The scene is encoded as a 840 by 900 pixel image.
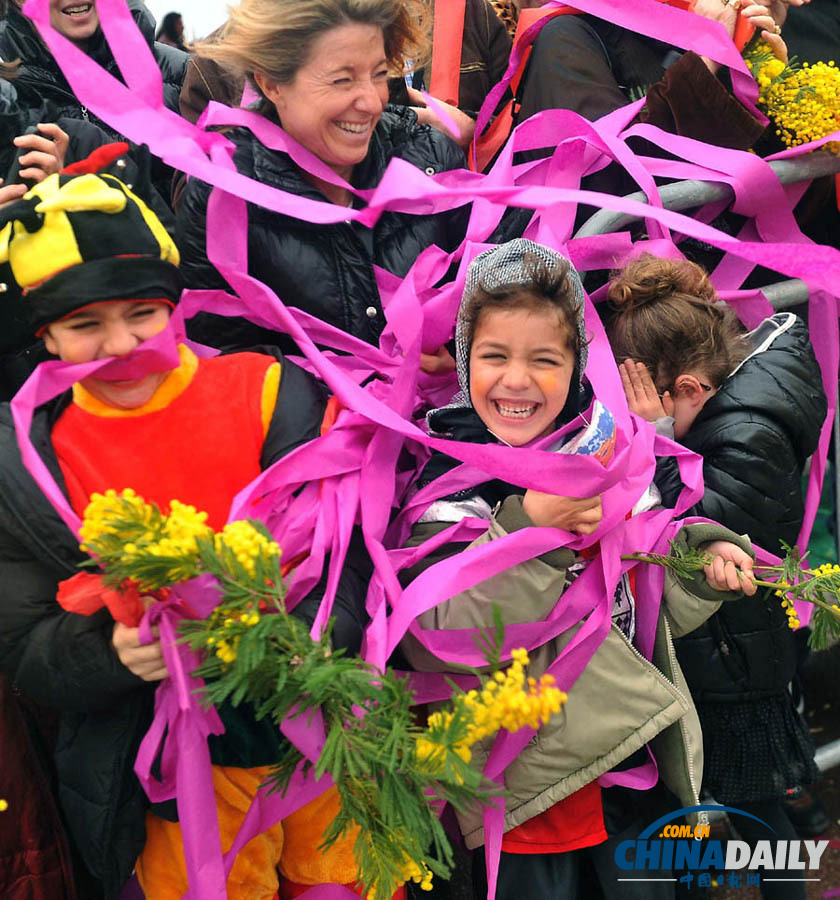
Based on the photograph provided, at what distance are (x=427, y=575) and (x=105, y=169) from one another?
3.21 feet

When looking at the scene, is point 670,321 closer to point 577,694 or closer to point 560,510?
point 560,510

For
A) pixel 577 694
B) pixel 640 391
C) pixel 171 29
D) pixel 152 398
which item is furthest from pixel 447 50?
pixel 171 29

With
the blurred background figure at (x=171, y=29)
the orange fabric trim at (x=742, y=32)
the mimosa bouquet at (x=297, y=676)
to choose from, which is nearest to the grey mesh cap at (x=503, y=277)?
the mimosa bouquet at (x=297, y=676)

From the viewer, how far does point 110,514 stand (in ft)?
4.65

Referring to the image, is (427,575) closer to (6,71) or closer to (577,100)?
Answer: (577,100)

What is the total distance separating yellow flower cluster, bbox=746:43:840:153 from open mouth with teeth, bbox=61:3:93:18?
72.8 inches

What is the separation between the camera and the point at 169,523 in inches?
55.9

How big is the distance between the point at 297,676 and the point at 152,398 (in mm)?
656

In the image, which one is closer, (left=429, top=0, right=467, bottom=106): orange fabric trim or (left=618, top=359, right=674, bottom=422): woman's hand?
(left=618, top=359, right=674, bottom=422): woman's hand

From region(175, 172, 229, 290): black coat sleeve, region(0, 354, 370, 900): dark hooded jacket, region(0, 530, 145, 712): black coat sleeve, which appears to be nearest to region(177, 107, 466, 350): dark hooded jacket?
region(175, 172, 229, 290): black coat sleeve

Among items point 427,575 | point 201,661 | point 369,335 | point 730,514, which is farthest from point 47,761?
point 730,514

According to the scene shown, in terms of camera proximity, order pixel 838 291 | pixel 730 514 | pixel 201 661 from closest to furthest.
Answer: pixel 201 661, pixel 838 291, pixel 730 514

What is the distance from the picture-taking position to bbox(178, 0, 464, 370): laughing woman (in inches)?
81.8

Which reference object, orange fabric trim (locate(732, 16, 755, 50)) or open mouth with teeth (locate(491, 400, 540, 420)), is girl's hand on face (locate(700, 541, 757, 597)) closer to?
open mouth with teeth (locate(491, 400, 540, 420))
